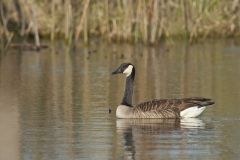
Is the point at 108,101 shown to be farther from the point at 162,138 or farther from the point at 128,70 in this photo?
the point at 162,138

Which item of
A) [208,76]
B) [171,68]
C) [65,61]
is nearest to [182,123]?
[208,76]

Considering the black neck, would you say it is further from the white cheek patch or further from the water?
the water

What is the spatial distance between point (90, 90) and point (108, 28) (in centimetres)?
1503

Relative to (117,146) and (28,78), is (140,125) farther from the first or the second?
(28,78)

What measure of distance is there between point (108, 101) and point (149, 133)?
14.6ft

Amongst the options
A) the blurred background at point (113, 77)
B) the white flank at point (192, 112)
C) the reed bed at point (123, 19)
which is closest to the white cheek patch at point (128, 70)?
the blurred background at point (113, 77)

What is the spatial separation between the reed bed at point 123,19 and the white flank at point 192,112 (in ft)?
53.3

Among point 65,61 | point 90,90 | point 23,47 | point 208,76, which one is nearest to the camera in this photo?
point 90,90

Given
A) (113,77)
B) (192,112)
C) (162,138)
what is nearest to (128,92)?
(192,112)

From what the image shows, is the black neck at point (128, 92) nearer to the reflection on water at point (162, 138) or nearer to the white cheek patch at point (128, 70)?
the white cheek patch at point (128, 70)

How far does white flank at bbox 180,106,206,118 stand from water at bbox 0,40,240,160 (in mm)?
219

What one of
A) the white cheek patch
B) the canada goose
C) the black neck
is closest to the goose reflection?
the canada goose

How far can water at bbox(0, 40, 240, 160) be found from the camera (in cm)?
1487

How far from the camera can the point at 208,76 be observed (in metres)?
25.7
